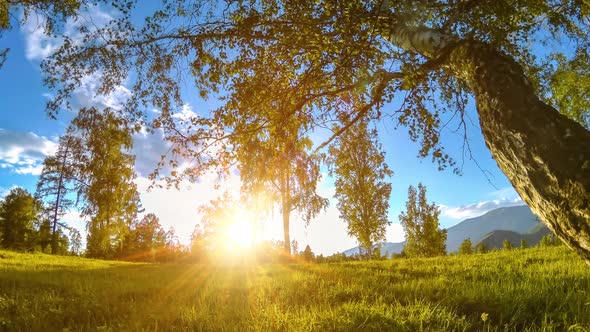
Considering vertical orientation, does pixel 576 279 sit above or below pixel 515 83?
below

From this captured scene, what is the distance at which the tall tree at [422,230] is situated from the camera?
41875 millimetres

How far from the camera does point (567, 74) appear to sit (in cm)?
1744

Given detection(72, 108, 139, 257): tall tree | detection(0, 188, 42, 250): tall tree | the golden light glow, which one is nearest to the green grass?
the golden light glow

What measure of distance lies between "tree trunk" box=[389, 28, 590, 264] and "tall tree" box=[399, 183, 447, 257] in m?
38.5

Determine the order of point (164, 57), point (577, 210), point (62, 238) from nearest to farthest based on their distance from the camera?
point (577, 210) < point (164, 57) < point (62, 238)

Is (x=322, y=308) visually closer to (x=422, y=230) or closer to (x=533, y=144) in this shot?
(x=533, y=144)

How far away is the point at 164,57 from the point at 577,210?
6667mm

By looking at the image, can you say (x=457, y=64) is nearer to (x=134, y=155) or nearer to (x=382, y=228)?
(x=382, y=228)

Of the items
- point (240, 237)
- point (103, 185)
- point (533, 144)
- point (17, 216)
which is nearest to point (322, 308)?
point (533, 144)

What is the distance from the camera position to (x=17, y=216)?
1898 inches

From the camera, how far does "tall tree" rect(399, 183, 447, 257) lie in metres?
41.9

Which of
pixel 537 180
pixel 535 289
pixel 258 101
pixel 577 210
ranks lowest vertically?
pixel 535 289

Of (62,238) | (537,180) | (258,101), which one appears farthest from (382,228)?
(62,238)

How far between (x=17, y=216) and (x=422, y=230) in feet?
188
